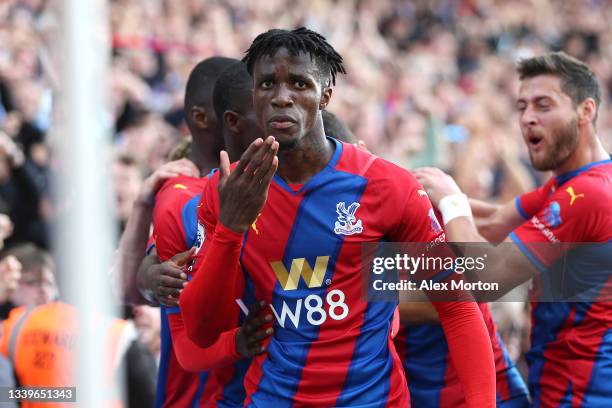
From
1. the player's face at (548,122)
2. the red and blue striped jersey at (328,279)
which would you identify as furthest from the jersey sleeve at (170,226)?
the player's face at (548,122)

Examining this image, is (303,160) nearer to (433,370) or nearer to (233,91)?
(233,91)

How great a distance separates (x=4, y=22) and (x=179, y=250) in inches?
238

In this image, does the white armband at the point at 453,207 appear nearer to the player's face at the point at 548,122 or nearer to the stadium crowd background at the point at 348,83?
the player's face at the point at 548,122

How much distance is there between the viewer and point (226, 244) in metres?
3.75

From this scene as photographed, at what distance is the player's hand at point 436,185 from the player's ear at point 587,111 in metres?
0.80

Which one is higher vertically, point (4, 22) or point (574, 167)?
point (4, 22)

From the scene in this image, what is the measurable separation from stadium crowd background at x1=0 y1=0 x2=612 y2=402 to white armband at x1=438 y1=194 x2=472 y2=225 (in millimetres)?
1844

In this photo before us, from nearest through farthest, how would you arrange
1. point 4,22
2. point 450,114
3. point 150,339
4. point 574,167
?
point 574,167, point 150,339, point 4,22, point 450,114

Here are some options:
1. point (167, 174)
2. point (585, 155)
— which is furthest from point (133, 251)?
point (585, 155)

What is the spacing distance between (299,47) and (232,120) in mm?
953

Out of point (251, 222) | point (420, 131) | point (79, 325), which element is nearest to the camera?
point (79, 325)

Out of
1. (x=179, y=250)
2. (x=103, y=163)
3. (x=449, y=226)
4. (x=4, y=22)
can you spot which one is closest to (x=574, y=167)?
(x=449, y=226)

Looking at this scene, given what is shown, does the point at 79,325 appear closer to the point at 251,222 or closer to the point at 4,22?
the point at 251,222

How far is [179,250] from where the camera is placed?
4746mm
